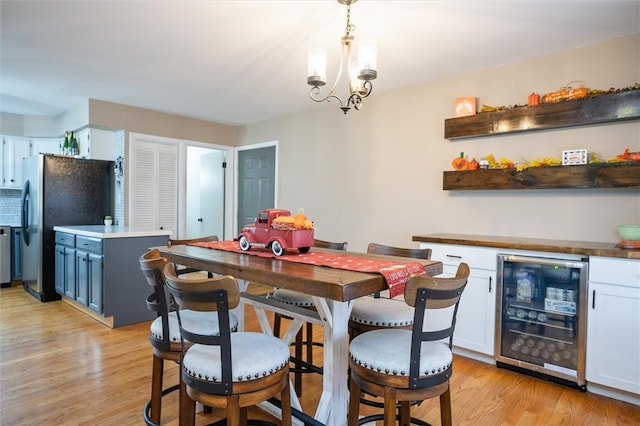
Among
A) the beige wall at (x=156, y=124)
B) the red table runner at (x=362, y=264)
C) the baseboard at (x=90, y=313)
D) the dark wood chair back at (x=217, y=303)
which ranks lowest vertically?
the baseboard at (x=90, y=313)

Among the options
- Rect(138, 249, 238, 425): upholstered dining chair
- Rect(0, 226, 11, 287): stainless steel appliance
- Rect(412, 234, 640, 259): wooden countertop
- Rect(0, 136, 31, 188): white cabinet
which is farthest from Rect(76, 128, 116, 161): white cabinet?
Rect(412, 234, 640, 259): wooden countertop

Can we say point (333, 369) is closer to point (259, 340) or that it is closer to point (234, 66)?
point (259, 340)

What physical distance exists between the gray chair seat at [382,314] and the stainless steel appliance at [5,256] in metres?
5.46

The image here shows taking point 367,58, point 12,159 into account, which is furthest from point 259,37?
point 12,159

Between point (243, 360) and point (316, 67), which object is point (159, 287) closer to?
point (243, 360)

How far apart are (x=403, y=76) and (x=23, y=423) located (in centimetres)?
374

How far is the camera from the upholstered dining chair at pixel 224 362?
1275mm

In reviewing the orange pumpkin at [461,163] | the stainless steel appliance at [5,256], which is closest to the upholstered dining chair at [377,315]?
the orange pumpkin at [461,163]

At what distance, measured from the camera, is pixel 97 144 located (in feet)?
15.8

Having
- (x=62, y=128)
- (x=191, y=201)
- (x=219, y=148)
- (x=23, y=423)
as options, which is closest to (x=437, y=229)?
(x=23, y=423)

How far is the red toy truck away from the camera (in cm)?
195

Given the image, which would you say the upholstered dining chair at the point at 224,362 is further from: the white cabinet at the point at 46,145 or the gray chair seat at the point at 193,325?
the white cabinet at the point at 46,145

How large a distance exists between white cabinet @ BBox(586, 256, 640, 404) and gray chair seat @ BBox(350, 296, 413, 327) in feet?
4.39

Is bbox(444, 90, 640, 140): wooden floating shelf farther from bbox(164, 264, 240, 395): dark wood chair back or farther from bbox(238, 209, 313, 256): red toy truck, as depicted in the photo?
bbox(164, 264, 240, 395): dark wood chair back
